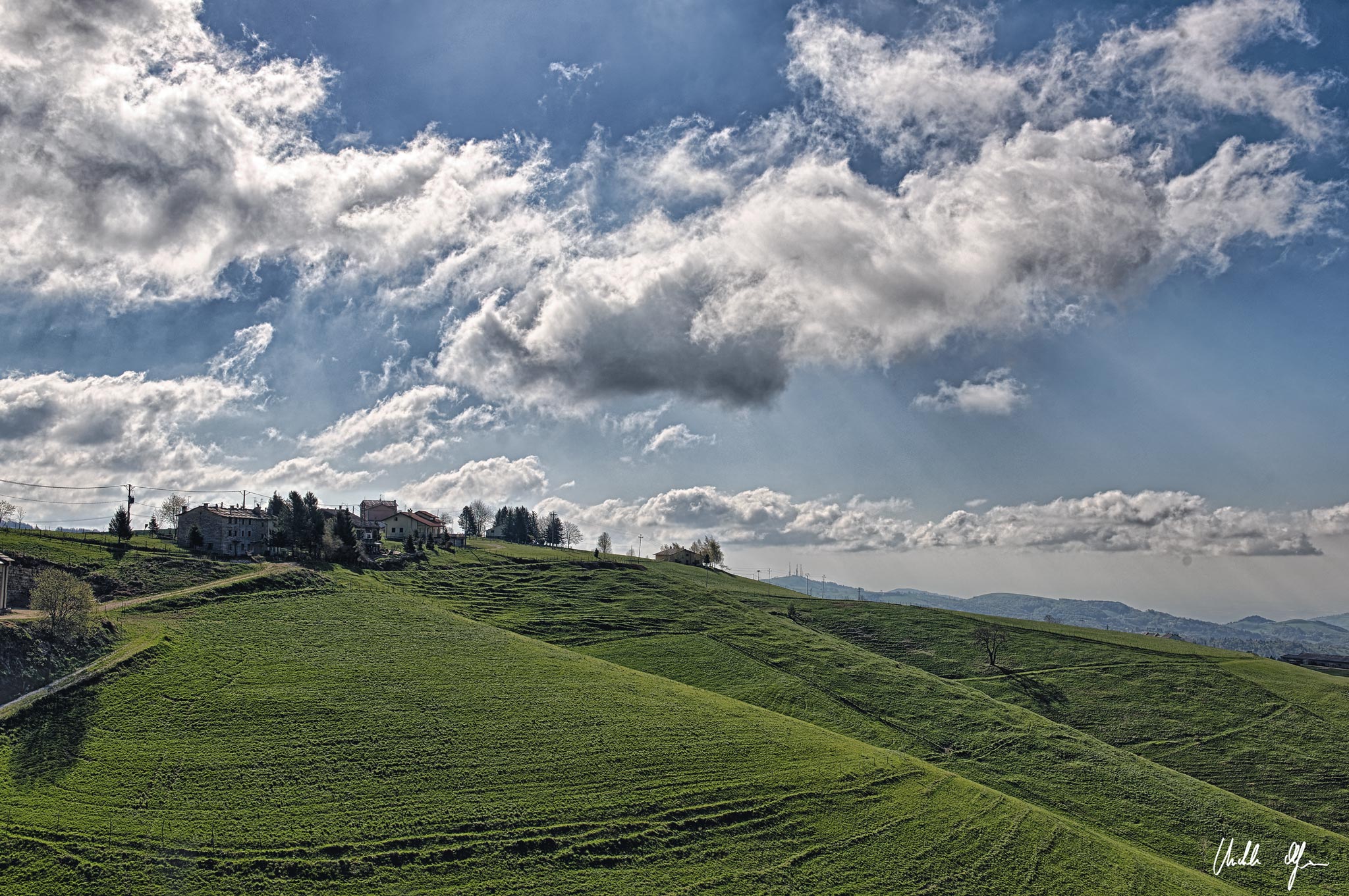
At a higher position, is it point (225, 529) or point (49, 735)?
point (225, 529)

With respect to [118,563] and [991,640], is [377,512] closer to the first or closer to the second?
[118,563]

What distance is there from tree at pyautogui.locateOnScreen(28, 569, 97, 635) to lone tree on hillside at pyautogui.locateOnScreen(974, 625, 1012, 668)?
11806 cm

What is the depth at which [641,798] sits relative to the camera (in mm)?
54344

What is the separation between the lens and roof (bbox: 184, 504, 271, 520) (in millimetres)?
137500

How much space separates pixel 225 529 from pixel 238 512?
33.1 ft

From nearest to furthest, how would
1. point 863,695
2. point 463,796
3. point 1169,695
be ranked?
point 463,796
point 863,695
point 1169,695

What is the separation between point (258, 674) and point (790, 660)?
2464 inches

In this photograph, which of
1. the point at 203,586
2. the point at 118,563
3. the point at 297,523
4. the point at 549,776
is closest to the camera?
the point at 549,776

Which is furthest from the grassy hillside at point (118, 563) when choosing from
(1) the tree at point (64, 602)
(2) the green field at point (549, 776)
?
(1) the tree at point (64, 602)

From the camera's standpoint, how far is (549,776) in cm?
5569

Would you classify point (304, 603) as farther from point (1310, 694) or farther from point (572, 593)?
point (1310, 694)
